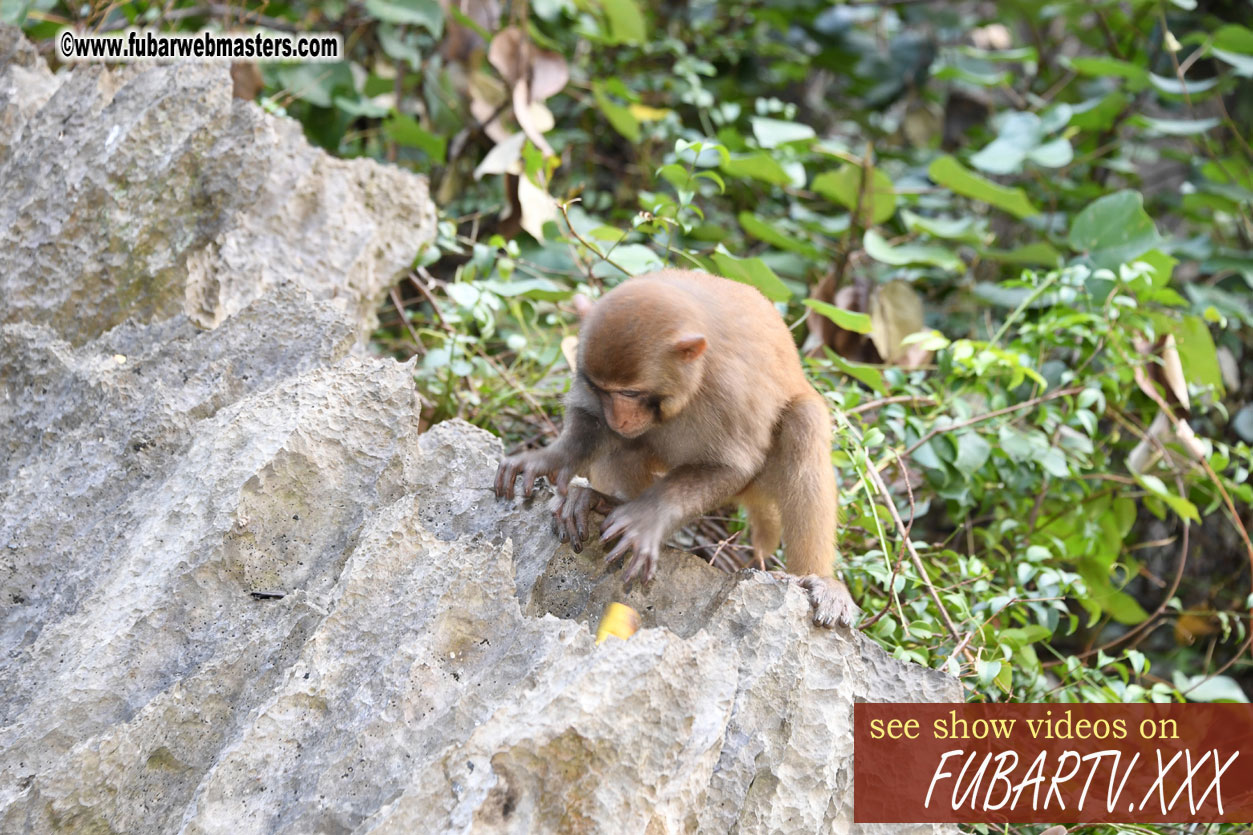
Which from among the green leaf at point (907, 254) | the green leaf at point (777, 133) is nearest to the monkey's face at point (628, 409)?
the green leaf at point (907, 254)

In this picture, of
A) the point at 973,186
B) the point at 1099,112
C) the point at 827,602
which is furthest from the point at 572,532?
the point at 1099,112

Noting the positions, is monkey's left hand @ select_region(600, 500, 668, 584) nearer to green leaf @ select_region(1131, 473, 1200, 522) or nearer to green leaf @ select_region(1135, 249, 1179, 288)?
green leaf @ select_region(1131, 473, 1200, 522)

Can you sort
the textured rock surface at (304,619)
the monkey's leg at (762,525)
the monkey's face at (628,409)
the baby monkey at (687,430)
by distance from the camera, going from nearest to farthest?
1. the textured rock surface at (304,619)
2. the baby monkey at (687,430)
3. the monkey's face at (628,409)
4. the monkey's leg at (762,525)

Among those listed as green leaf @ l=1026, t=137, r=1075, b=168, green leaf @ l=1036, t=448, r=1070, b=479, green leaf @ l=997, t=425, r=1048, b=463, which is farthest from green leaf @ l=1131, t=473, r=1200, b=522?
green leaf @ l=1026, t=137, r=1075, b=168

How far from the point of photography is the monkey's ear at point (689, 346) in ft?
9.82

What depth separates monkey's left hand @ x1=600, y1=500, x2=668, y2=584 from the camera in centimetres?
276

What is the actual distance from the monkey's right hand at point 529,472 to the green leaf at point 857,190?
2.81 metres

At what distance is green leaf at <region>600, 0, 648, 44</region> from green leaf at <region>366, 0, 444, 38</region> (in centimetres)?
89

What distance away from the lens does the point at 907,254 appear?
17.3 feet

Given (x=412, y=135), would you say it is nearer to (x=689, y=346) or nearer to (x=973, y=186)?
(x=973, y=186)

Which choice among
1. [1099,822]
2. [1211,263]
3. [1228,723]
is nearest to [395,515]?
[1099,822]

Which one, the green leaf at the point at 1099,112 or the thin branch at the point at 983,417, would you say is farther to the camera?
the green leaf at the point at 1099,112

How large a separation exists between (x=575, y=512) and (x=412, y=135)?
3521 mm

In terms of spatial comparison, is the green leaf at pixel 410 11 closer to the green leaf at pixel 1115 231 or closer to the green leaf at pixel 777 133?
the green leaf at pixel 777 133
